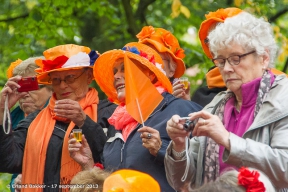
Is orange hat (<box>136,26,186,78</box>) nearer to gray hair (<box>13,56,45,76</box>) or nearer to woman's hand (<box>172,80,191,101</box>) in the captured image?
woman's hand (<box>172,80,191,101</box>)

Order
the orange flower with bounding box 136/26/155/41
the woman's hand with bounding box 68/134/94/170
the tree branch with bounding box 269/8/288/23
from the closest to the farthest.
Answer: the woman's hand with bounding box 68/134/94/170
the orange flower with bounding box 136/26/155/41
the tree branch with bounding box 269/8/288/23

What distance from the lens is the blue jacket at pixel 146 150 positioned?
4836 mm

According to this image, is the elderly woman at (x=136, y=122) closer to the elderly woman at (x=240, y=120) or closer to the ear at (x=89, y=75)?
the elderly woman at (x=240, y=120)

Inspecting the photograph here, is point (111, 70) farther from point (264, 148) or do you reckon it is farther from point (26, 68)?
point (264, 148)

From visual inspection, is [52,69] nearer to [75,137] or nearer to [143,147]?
[75,137]

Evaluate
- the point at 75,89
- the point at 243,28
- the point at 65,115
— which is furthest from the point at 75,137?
the point at 243,28

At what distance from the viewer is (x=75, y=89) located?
5930 mm

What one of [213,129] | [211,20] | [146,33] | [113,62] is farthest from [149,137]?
[146,33]

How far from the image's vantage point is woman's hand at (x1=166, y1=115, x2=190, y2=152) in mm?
4242

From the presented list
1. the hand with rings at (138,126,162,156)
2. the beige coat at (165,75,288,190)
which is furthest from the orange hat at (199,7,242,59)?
the beige coat at (165,75,288,190)

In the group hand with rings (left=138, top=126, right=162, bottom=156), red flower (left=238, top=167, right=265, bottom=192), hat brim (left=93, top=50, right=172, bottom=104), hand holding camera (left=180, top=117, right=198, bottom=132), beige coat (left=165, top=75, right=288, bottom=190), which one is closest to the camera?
red flower (left=238, top=167, right=265, bottom=192)

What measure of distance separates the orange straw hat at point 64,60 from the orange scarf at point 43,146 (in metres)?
0.22

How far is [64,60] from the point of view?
5.99m

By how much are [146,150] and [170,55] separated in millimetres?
1278
